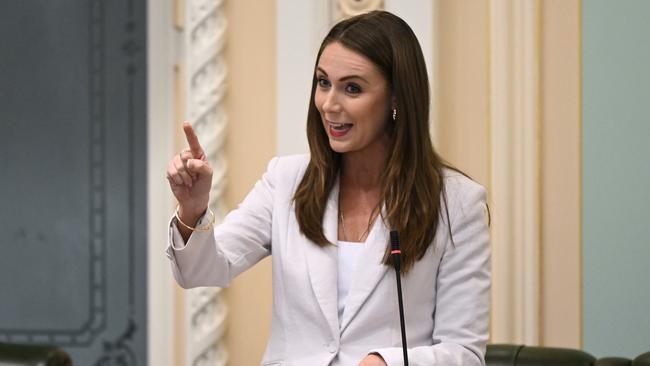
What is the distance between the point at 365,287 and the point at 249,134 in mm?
1390

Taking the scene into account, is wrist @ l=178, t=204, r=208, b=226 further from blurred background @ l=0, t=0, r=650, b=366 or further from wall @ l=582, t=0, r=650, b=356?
wall @ l=582, t=0, r=650, b=356

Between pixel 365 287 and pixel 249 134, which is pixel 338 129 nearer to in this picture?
pixel 365 287

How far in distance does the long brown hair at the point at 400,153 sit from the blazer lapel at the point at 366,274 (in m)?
0.02

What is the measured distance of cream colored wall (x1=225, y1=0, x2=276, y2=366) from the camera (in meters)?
3.38

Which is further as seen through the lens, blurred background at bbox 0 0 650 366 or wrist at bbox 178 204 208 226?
blurred background at bbox 0 0 650 366

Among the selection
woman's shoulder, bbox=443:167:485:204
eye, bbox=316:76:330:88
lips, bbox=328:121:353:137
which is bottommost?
woman's shoulder, bbox=443:167:485:204

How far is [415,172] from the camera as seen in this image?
2174mm

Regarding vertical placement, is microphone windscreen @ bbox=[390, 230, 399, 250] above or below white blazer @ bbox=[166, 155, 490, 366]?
above

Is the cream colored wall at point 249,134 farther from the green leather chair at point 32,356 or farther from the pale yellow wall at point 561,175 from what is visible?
the green leather chair at point 32,356

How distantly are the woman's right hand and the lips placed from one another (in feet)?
0.88

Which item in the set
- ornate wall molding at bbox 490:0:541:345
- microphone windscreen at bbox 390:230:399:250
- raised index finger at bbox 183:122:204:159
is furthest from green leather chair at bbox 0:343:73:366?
ornate wall molding at bbox 490:0:541:345

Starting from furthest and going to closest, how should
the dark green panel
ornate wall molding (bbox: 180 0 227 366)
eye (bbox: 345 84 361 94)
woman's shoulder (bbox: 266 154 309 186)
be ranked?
the dark green panel < ornate wall molding (bbox: 180 0 227 366) < woman's shoulder (bbox: 266 154 309 186) < eye (bbox: 345 84 361 94)

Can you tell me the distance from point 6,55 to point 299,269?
78.3 inches

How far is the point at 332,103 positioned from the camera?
2117 millimetres
